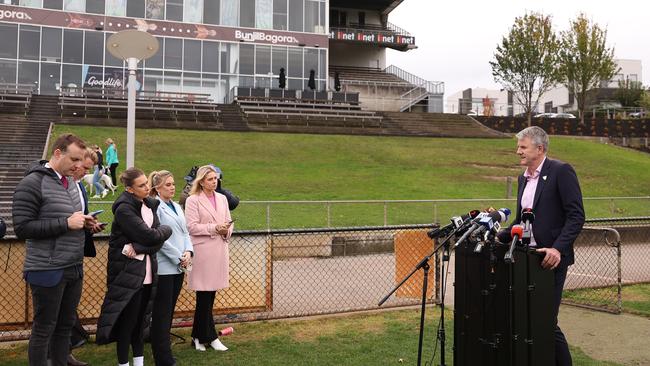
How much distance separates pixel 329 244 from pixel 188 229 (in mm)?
5105

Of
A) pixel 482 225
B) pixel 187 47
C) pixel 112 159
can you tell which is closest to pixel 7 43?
pixel 187 47

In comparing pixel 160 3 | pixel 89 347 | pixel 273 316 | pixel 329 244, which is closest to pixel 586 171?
pixel 329 244

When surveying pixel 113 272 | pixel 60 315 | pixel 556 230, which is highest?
pixel 556 230

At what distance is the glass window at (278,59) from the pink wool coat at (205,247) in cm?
3699

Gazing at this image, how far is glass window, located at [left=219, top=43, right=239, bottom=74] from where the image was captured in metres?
39.9

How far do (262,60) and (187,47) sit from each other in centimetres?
559

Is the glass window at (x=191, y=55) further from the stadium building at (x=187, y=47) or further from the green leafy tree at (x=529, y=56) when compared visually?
the green leafy tree at (x=529, y=56)

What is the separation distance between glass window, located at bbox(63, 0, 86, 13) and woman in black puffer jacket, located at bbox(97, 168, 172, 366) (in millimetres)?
37554

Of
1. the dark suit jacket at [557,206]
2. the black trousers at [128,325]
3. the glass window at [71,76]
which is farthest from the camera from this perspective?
the glass window at [71,76]

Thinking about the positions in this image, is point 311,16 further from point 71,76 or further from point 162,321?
point 162,321

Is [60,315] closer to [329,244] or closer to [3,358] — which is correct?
[3,358]

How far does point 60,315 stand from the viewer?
4215 millimetres

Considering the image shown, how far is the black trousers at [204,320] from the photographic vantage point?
5.40 metres

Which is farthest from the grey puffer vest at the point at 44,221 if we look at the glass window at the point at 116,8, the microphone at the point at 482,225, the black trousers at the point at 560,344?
the glass window at the point at 116,8
